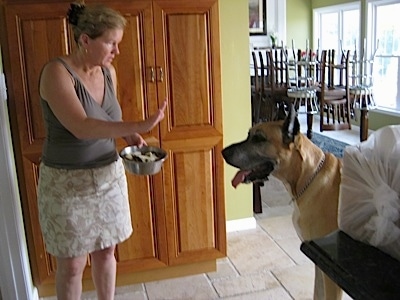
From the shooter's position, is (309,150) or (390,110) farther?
(390,110)

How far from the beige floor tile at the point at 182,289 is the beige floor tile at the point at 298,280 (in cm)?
41

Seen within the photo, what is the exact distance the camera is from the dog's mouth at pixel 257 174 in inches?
74.9

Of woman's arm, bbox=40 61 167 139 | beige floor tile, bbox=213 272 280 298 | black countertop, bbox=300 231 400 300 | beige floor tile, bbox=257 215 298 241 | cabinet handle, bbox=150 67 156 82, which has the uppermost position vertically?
cabinet handle, bbox=150 67 156 82

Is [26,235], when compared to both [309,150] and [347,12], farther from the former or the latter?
[347,12]

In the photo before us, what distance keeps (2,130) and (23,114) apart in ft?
0.52

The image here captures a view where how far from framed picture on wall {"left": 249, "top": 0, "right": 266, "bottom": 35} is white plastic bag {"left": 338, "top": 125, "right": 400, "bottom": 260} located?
746 centimetres

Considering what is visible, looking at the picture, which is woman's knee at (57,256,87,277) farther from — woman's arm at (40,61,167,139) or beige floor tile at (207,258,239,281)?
beige floor tile at (207,258,239,281)

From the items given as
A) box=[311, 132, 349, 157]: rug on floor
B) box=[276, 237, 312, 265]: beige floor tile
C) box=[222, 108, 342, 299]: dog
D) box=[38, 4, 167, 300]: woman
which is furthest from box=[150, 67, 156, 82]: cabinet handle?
box=[311, 132, 349, 157]: rug on floor

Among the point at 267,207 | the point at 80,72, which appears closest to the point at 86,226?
the point at 80,72

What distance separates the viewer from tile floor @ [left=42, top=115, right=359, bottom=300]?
247 cm

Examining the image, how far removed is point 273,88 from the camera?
19.8ft

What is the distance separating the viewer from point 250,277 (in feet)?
8.64

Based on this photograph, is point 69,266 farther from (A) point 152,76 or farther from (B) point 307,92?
(B) point 307,92

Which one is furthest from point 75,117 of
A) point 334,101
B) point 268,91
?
point 268,91
